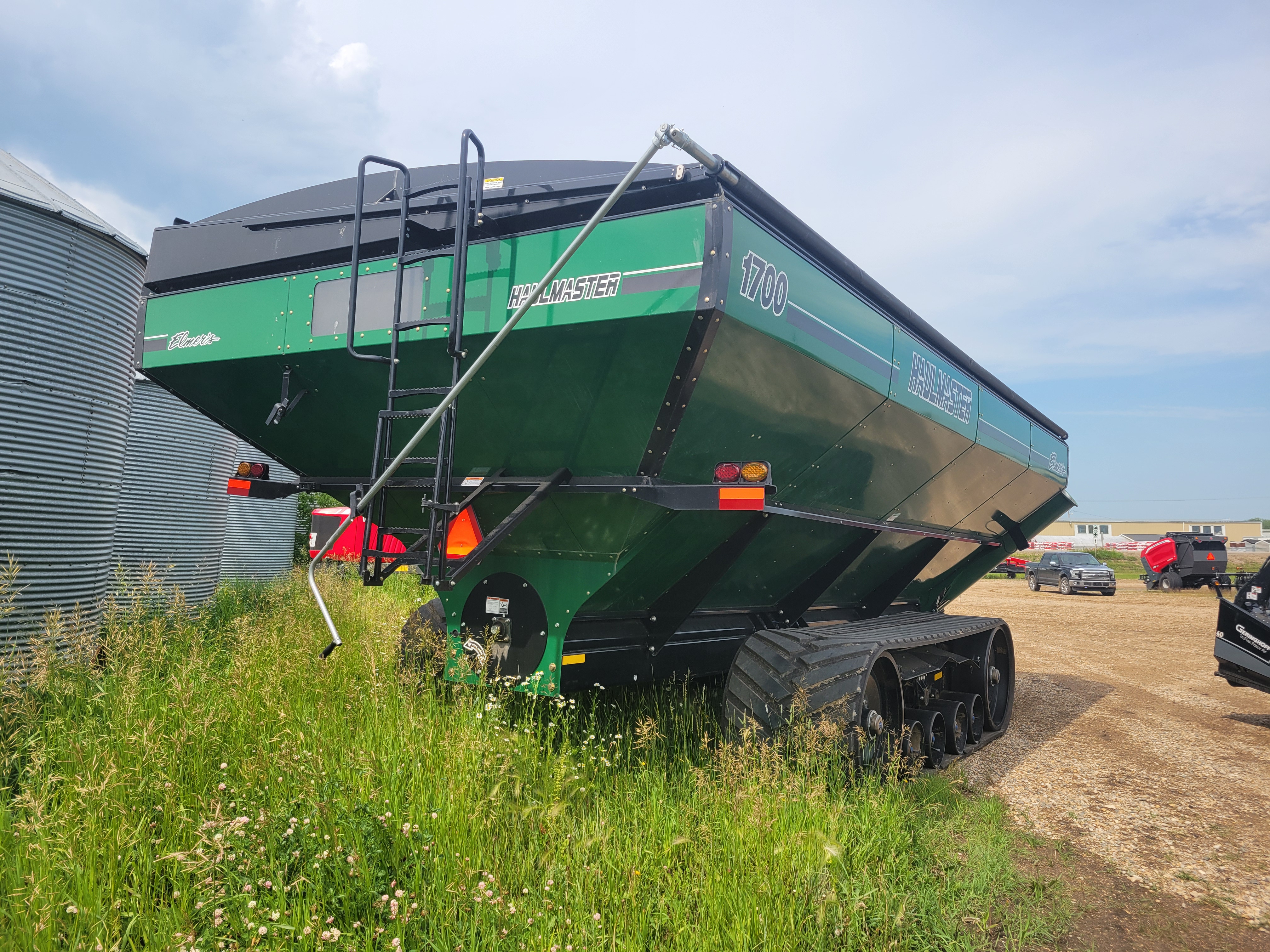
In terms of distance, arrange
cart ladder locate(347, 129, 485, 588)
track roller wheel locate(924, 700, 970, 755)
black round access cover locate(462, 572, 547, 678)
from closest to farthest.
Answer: cart ladder locate(347, 129, 485, 588), black round access cover locate(462, 572, 547, 678), track roller wheel locate(924, 700, 970, 755)

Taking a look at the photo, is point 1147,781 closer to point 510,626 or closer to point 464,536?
point 510,626

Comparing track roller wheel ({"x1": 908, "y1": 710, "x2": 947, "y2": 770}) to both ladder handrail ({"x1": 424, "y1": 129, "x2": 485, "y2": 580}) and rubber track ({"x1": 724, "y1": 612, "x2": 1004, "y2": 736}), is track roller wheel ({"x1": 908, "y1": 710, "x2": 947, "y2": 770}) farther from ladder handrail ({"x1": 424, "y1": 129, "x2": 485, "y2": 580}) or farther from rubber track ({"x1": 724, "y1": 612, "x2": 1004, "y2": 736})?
ladder handrail ({"x1": 424, "y1": 129, "x2": 485, "y2": 580})

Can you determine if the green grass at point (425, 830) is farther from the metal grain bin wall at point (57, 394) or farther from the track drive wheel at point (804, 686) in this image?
the metal grain bin wall at point (57, 394)

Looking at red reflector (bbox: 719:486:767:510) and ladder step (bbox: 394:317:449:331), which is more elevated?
ladder step (bbox: 394:317:449:331)

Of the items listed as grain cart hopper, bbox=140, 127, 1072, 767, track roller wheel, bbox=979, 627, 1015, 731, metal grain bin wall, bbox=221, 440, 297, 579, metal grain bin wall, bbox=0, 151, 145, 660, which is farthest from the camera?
metal grain bin wall, bbox=221, 440, 297, 579

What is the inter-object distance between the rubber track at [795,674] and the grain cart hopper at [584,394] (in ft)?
0.05

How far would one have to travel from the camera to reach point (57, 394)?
16.6 feet

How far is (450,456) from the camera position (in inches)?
136

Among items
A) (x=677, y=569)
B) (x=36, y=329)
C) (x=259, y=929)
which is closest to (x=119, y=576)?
(x=36, y=329)

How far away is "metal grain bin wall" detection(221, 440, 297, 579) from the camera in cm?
1111

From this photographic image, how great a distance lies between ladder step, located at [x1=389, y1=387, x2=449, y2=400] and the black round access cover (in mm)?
1153

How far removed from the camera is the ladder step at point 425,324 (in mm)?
3500

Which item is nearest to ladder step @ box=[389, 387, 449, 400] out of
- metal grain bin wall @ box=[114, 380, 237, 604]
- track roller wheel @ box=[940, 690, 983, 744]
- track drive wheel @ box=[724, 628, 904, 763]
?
track drive wheel @ box=[724, 628, 904, 763]

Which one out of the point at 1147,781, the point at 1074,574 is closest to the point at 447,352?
the point at 1147,781
